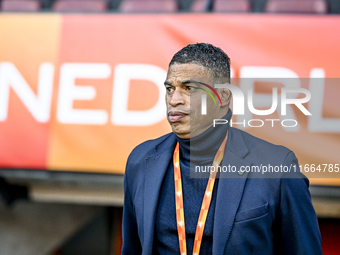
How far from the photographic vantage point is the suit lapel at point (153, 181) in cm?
113

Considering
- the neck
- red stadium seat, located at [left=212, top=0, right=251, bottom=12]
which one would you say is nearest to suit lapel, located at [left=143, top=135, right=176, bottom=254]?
the neck

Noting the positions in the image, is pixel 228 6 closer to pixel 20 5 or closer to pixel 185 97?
pixel 20 5

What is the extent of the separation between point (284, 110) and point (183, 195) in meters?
1.39

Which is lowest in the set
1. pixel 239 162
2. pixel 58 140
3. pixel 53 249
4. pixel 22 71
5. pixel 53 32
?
pixel 53 249

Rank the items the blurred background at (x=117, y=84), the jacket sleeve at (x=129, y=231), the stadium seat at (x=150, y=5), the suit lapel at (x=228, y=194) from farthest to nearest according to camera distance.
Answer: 1. the stadium seat at (x=150, y=5)
2. the blurred background at (x=117, y=84)
3. the jacket sleeve at (x=129, y=231)
4. the suit lapel at (x=228, y=194)

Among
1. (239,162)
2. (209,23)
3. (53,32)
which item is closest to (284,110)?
(209,23)

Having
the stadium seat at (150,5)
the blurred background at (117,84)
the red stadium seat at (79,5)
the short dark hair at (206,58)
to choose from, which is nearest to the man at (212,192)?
the short dark hair at (206,58)

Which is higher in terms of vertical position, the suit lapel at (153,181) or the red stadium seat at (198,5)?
the red stadium seat at (198,5)

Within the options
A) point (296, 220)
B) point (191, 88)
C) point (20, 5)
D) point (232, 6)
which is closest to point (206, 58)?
point (191, 88)

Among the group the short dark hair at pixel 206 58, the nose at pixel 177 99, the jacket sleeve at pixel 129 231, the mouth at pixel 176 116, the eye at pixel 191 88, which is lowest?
the jacket sleeve at pixel 129 231

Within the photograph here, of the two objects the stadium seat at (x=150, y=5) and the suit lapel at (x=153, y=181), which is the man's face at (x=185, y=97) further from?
the stadium seat at (x=150, y=5)

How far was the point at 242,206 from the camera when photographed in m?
1.07

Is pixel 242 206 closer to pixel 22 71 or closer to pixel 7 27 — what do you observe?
pixel 22 71

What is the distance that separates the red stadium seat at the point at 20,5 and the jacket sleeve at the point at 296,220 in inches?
139
